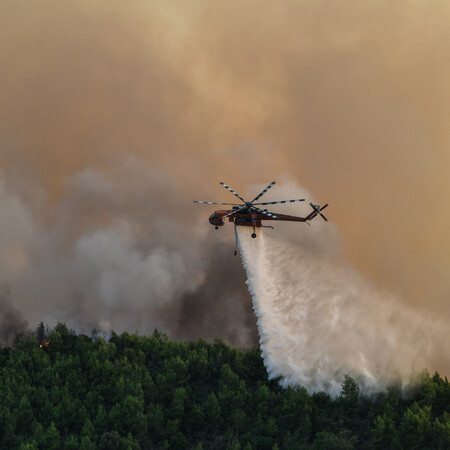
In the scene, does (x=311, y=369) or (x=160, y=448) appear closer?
(x=160, y=448)

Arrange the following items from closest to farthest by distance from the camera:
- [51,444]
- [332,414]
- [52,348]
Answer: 1. [51,444]
2. [332,414]
3. [52,348]

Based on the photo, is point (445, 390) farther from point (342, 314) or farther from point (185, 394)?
point (185, 394)

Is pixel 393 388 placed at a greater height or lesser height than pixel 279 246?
lesser

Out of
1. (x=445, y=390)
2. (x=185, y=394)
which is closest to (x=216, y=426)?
(x=185, y=394)

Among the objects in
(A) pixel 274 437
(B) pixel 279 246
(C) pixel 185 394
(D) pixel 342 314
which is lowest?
(A) pixel 274 437

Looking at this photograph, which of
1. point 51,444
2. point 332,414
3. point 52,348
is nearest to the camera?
point 51,444

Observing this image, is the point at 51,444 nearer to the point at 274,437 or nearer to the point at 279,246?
the point at 274,437
